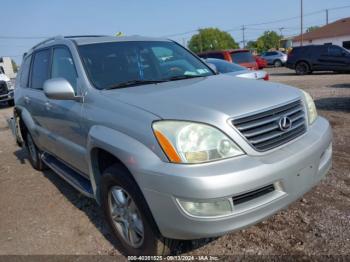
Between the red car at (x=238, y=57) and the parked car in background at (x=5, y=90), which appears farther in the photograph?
the parked car in background at (x=5, y=90)

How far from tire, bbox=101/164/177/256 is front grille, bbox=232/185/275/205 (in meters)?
0.62

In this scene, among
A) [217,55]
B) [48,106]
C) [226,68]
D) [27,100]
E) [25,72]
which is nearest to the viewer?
[48,106]

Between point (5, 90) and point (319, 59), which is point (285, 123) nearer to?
point (5, 90)

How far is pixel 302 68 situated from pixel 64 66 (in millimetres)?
19685

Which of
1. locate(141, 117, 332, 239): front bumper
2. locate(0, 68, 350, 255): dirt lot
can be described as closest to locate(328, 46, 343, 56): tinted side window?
locate(0, 68, 350, 255): dirt lot

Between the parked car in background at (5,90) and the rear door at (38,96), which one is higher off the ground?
the rear door at (38,96)

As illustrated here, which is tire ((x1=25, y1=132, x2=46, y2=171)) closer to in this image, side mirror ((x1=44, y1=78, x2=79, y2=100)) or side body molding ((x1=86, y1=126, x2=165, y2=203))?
side mirror ((x1=44, y1=78, x2=79, y2=100))

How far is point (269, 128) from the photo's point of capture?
8.69ft

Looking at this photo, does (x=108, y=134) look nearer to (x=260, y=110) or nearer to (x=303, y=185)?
(x=260, y=110)

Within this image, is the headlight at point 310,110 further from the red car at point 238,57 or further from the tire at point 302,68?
the tire at point 302,68

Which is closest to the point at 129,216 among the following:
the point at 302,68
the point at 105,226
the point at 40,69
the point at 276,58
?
the point at 105,226

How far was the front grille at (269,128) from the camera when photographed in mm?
2545

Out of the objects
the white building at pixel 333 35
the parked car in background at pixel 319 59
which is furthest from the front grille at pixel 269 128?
the white building at pixel 333 35

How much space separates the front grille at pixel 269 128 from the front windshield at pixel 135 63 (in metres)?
1.29
